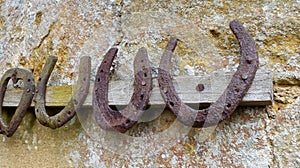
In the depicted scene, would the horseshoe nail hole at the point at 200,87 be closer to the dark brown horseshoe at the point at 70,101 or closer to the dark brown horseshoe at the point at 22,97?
the dark brown horseshoe at the point at 70,101

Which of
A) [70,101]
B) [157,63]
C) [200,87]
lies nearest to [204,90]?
[200,87]

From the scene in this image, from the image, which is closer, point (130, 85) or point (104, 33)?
point (130, 85)

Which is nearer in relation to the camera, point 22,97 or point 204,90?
point 204,90

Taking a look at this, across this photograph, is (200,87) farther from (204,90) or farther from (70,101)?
(70,101)

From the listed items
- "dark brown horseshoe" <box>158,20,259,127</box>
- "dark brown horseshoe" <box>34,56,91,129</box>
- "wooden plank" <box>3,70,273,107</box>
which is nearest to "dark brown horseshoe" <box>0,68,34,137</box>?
"dark brown horseshoe" <box>34,56,91,129</box>

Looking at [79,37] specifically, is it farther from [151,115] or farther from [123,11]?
[151,115]

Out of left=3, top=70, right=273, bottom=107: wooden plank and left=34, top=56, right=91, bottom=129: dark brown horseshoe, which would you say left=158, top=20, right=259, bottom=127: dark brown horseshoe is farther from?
left=34, top=56, right=91, bottom=129: dark brown horseshoe

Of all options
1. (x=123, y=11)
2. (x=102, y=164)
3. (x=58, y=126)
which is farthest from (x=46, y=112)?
(x=123, y=11)
